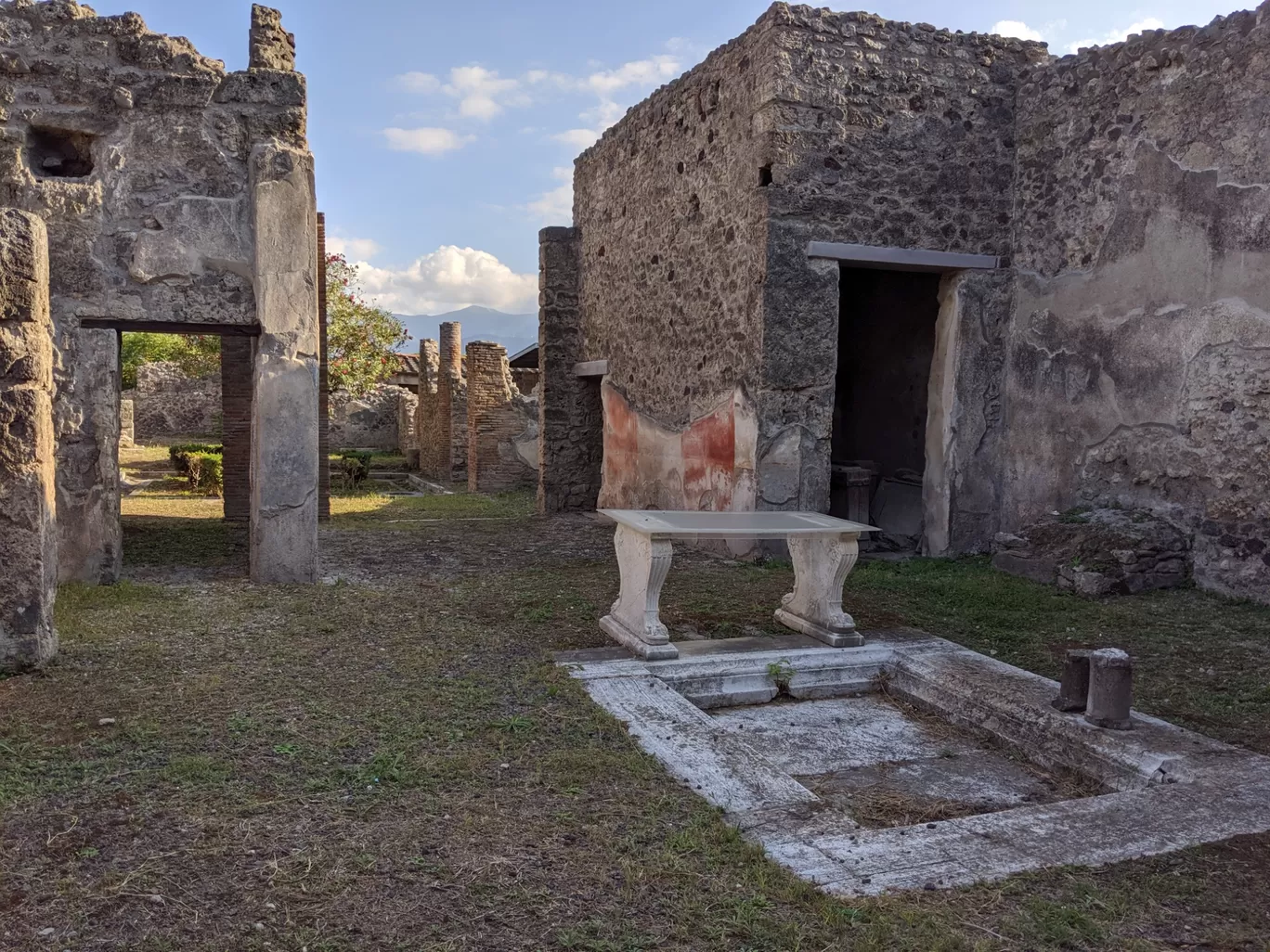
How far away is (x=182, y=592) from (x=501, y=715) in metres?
3.26

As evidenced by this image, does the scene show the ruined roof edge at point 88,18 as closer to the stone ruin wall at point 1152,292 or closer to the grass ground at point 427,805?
the grass ground at point 427,805

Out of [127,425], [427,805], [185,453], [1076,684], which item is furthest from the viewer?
[127,425]

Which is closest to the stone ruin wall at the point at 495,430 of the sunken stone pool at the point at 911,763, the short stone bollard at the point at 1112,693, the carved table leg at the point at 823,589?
the carved table leg at the point at 823,589

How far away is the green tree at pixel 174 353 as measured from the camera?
22.2 metres

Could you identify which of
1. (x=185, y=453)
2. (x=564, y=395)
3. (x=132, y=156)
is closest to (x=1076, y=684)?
(x=132, y=156)

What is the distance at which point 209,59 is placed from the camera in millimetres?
6496

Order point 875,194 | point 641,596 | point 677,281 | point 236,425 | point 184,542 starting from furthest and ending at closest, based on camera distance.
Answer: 1. point 236,425
2. point 677,281
3. point 184,542
4. point 875,194
5. point 641,596

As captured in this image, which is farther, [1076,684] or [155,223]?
[155,223]

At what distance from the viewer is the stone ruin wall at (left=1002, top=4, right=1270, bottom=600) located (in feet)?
21.0

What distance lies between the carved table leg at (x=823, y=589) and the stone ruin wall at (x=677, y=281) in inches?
86.9

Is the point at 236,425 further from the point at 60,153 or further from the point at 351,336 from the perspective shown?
the point at 351,336

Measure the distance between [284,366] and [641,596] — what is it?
308cm

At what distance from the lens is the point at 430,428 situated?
18.7 meters

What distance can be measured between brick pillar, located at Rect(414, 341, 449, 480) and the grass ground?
11849 millimetres
